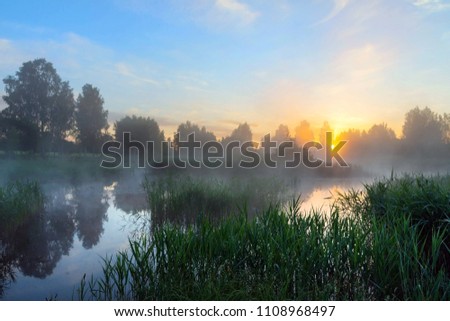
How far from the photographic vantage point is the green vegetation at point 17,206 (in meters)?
11.7

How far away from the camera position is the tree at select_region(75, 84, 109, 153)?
4712 centimetres

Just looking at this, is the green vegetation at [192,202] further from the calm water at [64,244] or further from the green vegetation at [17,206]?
the green vegetation at [17,206]

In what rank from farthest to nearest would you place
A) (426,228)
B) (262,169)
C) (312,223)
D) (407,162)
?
(407,162) → (262,169) → (426,228) → (312,223)

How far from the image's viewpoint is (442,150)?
3741cm

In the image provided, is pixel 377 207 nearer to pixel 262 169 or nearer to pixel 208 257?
pixel 208 257

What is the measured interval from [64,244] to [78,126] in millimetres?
39395

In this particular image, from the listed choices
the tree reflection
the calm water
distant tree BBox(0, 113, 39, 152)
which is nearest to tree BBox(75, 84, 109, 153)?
distant tree BBox(0, 113, 39, 152)

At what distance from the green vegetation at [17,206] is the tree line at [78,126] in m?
21.7

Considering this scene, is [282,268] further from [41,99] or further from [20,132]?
[41,99]

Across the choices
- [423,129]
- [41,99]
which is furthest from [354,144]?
[41,99]

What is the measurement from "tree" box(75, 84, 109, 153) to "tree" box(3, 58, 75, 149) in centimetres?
266

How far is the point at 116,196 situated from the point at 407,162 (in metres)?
34.8

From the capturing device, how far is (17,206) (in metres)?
12.4
